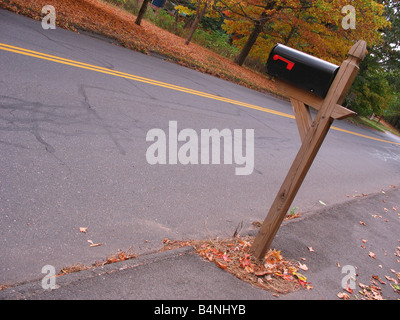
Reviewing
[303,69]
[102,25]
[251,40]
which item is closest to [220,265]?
[303,69]

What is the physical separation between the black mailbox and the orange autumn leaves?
1.97 meters

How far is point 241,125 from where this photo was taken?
32.1 ft

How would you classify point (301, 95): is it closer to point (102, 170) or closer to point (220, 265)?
point (220, 265)

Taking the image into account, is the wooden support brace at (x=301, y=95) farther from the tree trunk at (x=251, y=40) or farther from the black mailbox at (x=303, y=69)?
the tree trunk at (x=251, y=40)

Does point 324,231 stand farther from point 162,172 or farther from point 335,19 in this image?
point 335,19

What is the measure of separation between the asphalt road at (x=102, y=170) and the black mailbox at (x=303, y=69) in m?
2.19

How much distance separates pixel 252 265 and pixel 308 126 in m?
1.64

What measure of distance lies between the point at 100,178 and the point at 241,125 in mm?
5747

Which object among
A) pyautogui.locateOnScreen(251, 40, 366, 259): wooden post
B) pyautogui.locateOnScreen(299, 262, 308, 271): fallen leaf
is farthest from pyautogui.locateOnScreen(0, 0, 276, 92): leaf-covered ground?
pyautogui.locateOnScreen(299, 262, 308, 271): fallen leaf

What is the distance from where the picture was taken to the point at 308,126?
12.2 ft

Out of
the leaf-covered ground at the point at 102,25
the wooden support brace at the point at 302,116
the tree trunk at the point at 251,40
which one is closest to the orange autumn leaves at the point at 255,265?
the wooden support brace at the point at 302,116

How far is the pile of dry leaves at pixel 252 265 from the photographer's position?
376 centimetres

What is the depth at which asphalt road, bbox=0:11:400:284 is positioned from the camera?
3662 mm
